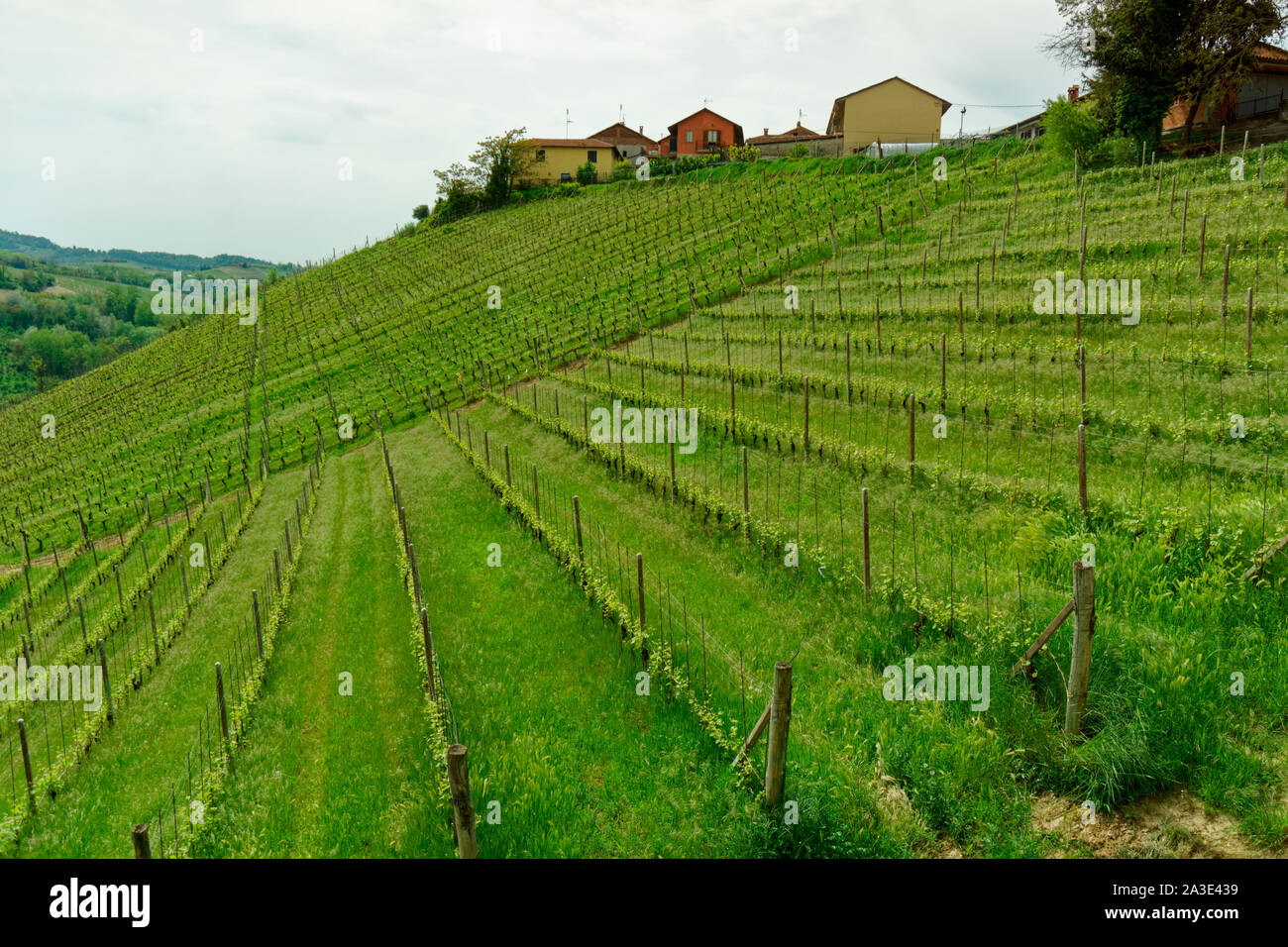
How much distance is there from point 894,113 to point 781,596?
215 ft

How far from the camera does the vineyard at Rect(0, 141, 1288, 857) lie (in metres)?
8.07

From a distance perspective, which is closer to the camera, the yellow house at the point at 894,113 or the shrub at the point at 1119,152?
the shrub at the point at 1119,152

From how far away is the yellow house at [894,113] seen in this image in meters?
65.2

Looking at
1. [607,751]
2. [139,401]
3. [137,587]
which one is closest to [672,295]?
[137,587]

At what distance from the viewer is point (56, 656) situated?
21.4 m

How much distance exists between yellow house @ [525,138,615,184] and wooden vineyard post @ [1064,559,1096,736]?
96689 millimetres

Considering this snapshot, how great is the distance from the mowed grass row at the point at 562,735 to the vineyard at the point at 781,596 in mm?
61

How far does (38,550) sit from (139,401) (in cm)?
2949

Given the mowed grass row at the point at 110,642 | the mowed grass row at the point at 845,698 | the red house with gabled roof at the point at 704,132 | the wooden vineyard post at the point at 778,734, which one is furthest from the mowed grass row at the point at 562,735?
the red house with gabled roof at the point at 704,132

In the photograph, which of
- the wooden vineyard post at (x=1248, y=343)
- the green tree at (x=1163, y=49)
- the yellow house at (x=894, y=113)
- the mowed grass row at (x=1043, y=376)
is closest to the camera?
the mowed grass row at (x=1043, y=376)

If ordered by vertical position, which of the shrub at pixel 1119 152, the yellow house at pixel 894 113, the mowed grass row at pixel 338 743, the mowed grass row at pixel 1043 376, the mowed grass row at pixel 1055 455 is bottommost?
the mowed grass row at pixel 338 743

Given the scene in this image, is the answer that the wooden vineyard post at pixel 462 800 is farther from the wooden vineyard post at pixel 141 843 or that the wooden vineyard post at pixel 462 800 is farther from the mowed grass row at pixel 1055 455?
the mowed grass row at pixel 1055 455

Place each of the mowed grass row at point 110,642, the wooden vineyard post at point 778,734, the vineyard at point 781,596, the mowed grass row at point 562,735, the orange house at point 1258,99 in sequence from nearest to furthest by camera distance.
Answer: the wooden vineyard post at point 778,734 → the vineyard at point 781,596 → the mowed grass row at point 562,735 → the mowed grass row at point 110,642 → the orange house at point 1258,99

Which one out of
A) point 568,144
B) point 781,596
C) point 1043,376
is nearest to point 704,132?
point 568,144
